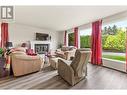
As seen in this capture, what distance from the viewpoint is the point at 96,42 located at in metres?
6.72

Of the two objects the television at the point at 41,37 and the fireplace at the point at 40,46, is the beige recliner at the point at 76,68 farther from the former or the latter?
the television at the point at 41,37

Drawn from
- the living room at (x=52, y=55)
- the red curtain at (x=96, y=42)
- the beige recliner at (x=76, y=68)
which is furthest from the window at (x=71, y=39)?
the beige recliner at (x=76, y=68)

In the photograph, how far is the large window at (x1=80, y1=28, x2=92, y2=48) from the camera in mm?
8031

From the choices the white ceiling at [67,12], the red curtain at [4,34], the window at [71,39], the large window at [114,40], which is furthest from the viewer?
the window at [71,39]

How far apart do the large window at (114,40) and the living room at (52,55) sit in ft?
1.03

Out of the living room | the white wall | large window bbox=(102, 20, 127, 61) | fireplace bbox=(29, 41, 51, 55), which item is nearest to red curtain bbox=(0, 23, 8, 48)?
the living room

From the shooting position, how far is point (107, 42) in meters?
6.67

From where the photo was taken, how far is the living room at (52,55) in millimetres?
3691

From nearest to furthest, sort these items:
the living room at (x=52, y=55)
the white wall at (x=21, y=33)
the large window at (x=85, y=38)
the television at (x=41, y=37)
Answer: the living room at (x=52, y=55), the large window at (x=85, y=38), the white wall at (x=21, y=33), the television at (x=41, y=37)

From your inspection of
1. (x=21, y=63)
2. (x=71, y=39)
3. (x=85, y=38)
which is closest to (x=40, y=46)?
(x=71, y=39)

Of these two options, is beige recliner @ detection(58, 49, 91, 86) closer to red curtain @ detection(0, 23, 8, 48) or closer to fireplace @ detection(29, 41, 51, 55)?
red curtain @ detection(0, 23, 8, 48)

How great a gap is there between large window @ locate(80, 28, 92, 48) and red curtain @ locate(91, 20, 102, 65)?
1055 millimetres

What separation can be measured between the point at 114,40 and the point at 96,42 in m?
0.82

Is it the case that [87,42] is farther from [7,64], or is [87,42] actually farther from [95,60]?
[7,64]
